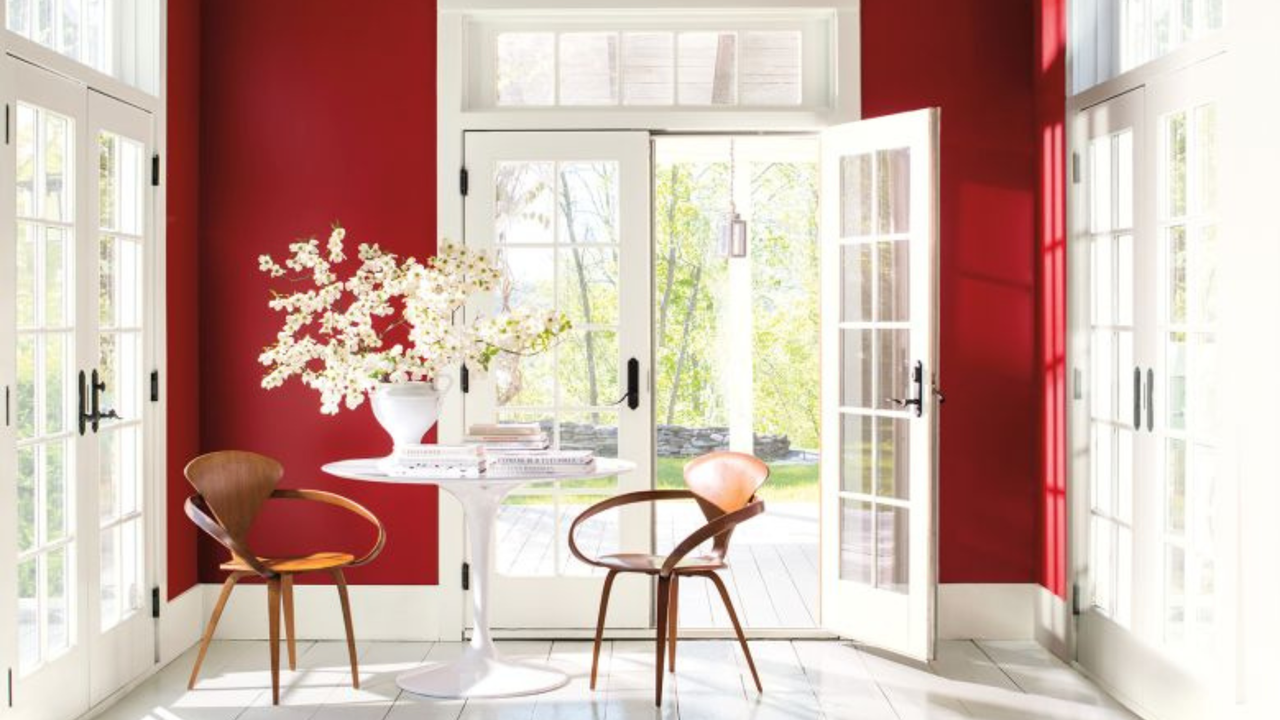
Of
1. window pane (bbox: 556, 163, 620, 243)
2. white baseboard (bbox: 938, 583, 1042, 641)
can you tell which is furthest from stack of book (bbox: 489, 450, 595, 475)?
white baseboard (bbox: 938, 583, 1042, 641)

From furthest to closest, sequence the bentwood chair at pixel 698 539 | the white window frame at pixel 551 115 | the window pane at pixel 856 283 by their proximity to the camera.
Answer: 1. the white window frame at pixel 551 115
2. the window pane at pixel 856 283
3. the bentwood chair at pixel 698 539

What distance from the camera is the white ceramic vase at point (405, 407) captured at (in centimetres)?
488

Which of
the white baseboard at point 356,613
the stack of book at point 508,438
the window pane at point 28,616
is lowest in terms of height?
the white baseboard at point 356,613

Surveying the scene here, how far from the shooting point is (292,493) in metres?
5.16

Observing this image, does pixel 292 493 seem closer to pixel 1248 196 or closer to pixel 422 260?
pixel 422 260

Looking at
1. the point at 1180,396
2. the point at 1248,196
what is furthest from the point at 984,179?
the point at 1248,196

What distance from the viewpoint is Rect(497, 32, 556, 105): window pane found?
5793 millimetres

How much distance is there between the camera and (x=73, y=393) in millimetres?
4535

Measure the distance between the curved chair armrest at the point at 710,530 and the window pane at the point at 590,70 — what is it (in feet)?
6.38

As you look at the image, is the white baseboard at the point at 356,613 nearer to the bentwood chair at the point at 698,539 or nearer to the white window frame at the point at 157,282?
the white window frame at the point at 157,282

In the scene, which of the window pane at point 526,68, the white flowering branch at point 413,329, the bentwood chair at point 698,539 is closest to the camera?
the bentwood chair at point 698,539

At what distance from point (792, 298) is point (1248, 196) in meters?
A: 7.43

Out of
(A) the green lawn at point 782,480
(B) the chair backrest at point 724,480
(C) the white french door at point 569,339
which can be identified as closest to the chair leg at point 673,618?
(B) the chair backrest at point 724,480

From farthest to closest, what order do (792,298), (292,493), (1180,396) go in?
(792,298), (292,493), (1180,396)
